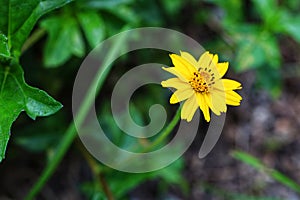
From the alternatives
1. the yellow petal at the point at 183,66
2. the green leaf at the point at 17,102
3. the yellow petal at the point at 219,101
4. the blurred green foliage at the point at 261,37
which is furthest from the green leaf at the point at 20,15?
the blurred green foliage at the point at 261,37

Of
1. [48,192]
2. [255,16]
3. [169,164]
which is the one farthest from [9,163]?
[255,16]

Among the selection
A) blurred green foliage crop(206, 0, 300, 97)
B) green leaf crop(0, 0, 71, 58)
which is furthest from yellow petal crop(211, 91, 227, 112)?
blurred green foliage crop(206, 0, 300, 97)

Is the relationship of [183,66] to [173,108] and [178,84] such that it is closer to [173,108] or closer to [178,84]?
[178,84]

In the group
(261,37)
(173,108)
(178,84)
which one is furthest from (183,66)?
(173,108)

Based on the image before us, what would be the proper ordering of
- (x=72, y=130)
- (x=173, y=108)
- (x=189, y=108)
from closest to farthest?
(x=189, y=108) < (x=72, y=130) < (x=173, y=108)

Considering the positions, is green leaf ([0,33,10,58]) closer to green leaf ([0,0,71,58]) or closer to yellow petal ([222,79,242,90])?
green leaf ([0,0,71,58])

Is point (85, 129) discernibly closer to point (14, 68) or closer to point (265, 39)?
point (14, 68)

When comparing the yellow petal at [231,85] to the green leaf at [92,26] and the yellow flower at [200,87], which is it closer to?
the yellow flower at [200,87]
